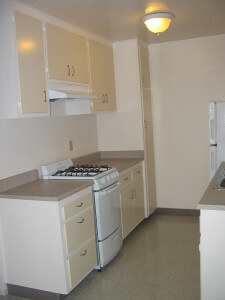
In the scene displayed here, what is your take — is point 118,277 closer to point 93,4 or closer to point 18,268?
point 18,268

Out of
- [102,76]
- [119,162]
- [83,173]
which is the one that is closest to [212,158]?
[119,162]

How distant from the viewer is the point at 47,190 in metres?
2.73

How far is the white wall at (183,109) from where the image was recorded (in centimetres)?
431

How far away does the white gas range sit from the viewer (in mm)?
3049

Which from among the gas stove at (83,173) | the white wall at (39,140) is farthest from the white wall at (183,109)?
the gas stove at (83,173)

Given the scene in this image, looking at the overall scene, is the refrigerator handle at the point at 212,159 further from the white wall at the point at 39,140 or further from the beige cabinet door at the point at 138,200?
the white wall at the point at 39,140

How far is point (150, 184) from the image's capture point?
451 centimetres

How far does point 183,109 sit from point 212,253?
2.75 meters

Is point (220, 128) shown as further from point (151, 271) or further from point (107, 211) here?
point (151, 271)

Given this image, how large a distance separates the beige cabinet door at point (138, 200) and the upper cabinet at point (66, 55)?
142 centimetres

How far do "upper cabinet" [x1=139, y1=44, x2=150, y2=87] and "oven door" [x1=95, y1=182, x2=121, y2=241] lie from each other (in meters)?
1.63

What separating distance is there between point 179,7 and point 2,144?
1.96m

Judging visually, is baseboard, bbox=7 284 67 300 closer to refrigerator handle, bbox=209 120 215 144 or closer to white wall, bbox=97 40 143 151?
white wall, bbox=97 40 143 151

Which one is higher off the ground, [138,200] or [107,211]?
[107,211]
